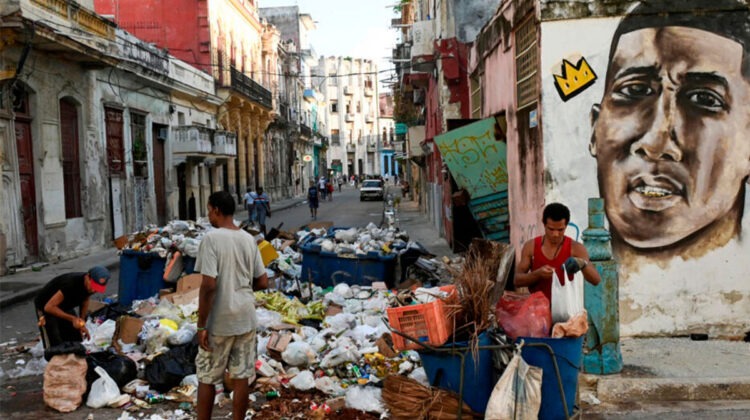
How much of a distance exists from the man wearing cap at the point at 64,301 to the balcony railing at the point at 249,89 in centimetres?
2730

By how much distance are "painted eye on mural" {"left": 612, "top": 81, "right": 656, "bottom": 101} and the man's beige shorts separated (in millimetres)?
4774

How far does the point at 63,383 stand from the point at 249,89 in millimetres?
31592

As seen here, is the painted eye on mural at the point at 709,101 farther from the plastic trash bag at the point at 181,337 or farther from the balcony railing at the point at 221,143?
the balcony railing at the point at 221,143

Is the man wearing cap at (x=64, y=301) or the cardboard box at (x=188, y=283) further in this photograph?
the cardboard box at (x=188, y=283)

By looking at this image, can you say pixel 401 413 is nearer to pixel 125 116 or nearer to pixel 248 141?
pixel 125 116

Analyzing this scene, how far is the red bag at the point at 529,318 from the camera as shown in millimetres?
4457

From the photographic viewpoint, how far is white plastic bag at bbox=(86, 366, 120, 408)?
5.89 meters

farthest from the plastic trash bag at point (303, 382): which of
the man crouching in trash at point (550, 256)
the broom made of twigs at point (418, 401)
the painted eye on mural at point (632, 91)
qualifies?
the painted eye on mural at point (632, 91)

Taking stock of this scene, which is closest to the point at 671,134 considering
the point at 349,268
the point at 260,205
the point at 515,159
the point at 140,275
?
the point at 515,159

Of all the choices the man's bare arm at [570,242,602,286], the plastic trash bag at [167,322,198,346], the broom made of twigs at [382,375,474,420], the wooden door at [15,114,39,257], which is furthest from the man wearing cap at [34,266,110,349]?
the wooden door at [15,114,39,257]

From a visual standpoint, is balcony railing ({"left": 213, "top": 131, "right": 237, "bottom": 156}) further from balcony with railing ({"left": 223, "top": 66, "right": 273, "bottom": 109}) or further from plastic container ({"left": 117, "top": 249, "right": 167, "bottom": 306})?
plastic container ({"left": 117, "top": 249, "right": 167, "bottom": 306})

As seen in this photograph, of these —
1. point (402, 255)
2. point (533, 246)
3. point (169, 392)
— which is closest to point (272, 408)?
point (169, 392)

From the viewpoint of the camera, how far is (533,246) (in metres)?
5.07

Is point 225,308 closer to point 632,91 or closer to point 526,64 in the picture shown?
point 632,91
